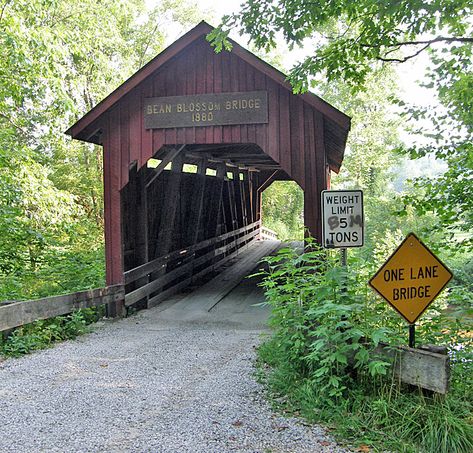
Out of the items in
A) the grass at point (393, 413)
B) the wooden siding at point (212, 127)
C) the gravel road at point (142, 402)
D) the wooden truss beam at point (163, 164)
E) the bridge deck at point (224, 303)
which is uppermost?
the wooden siding at point (212, 127)

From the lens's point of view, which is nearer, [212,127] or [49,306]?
[49,306]

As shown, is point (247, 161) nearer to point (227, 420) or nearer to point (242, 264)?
point (242, 264)

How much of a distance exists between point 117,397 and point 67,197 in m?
7.18

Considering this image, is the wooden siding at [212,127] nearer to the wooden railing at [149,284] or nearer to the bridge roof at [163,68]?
the bridge roof at [163,68]

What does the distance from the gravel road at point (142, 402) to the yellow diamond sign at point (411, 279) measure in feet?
4.13

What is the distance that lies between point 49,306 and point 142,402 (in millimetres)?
3033

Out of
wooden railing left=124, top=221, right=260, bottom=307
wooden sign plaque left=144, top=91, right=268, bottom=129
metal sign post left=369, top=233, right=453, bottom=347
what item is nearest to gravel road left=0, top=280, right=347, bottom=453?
metal sign post left=369, top=233, right=453, bottom=347

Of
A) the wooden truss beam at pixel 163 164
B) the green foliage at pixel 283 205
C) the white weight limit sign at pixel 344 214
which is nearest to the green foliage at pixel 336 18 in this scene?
the white weight limit sign at pixel 344 214

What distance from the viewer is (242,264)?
15.3m

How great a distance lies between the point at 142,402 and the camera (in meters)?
4.57

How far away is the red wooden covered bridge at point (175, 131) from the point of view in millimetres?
8352

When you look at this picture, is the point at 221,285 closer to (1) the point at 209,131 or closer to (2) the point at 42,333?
(1) the point at 209,131

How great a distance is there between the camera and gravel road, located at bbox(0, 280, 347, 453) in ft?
12.2

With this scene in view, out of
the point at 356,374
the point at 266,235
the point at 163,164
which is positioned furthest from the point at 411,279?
the point at 266,235
